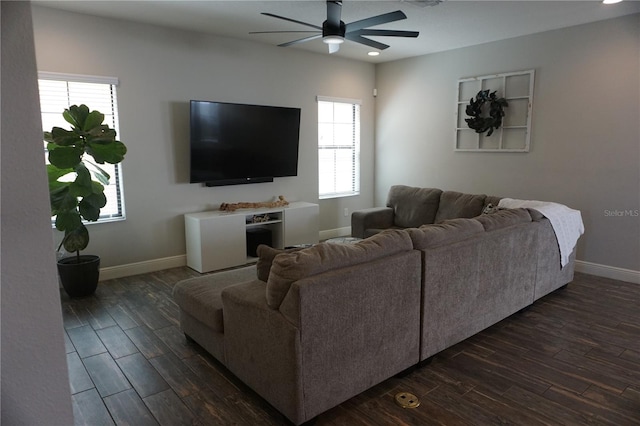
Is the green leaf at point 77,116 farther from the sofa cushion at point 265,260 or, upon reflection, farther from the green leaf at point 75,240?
the sofa cushion at point 265,260

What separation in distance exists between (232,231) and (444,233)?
9.24 ft

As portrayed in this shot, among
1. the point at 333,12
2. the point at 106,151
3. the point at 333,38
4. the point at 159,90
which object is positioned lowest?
the point at 106,151

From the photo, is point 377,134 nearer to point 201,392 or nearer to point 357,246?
point 357,246

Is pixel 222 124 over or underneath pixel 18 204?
over

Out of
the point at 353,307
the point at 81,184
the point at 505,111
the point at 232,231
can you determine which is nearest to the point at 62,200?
the point at 81,184

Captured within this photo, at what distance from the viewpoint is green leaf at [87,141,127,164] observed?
3.69m

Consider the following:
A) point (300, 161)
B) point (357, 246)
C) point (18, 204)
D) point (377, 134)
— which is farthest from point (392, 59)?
point (18, 204)

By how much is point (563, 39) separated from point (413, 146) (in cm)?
228

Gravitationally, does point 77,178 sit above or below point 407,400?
above

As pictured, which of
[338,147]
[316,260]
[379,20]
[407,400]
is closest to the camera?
[316,260]

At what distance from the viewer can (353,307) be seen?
2164mm

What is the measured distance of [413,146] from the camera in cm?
627

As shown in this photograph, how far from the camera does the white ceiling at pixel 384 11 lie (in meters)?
3.79

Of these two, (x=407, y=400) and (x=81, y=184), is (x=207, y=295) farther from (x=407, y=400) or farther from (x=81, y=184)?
(x=81, y=184)
